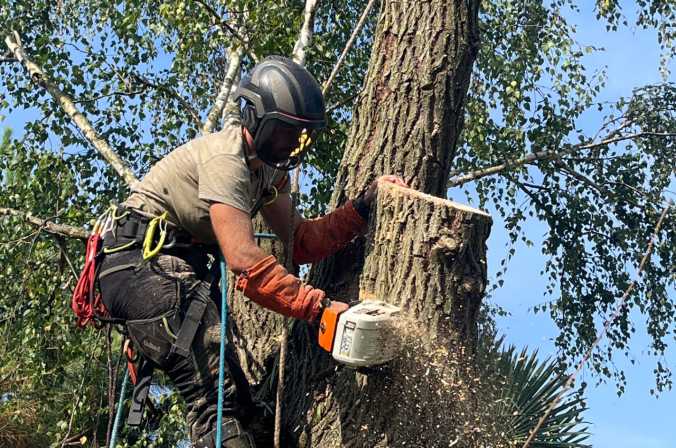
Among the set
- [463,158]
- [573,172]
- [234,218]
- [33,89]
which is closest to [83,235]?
[234,218]

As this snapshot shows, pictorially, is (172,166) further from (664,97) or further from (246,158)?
(664,97)

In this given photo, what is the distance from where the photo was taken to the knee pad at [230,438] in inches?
127

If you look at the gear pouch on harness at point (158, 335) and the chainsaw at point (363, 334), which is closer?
the chainsaw at point (363, 334)

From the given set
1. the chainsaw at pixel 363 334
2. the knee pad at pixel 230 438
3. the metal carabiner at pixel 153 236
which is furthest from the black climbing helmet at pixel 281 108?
the knee pad at pixel 230 438

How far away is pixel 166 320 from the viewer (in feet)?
10.8

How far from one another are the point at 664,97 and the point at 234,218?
7.35 metres

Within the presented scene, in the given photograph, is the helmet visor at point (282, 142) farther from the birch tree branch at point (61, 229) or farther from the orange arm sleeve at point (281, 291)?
the birch tree branch at point (61, 229)

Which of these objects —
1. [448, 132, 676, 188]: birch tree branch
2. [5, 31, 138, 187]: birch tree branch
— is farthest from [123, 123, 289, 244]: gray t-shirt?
[448, 132, 676, 188]: birch tree branch

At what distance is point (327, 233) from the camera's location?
12.1 ft

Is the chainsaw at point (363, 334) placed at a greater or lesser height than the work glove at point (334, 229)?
lesser

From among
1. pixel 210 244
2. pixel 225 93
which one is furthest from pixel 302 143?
pixel 225 93

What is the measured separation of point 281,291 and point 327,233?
569 mm

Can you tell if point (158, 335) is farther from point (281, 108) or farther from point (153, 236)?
point (281, 108)

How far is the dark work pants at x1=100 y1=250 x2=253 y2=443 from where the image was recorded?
3.26 meters
